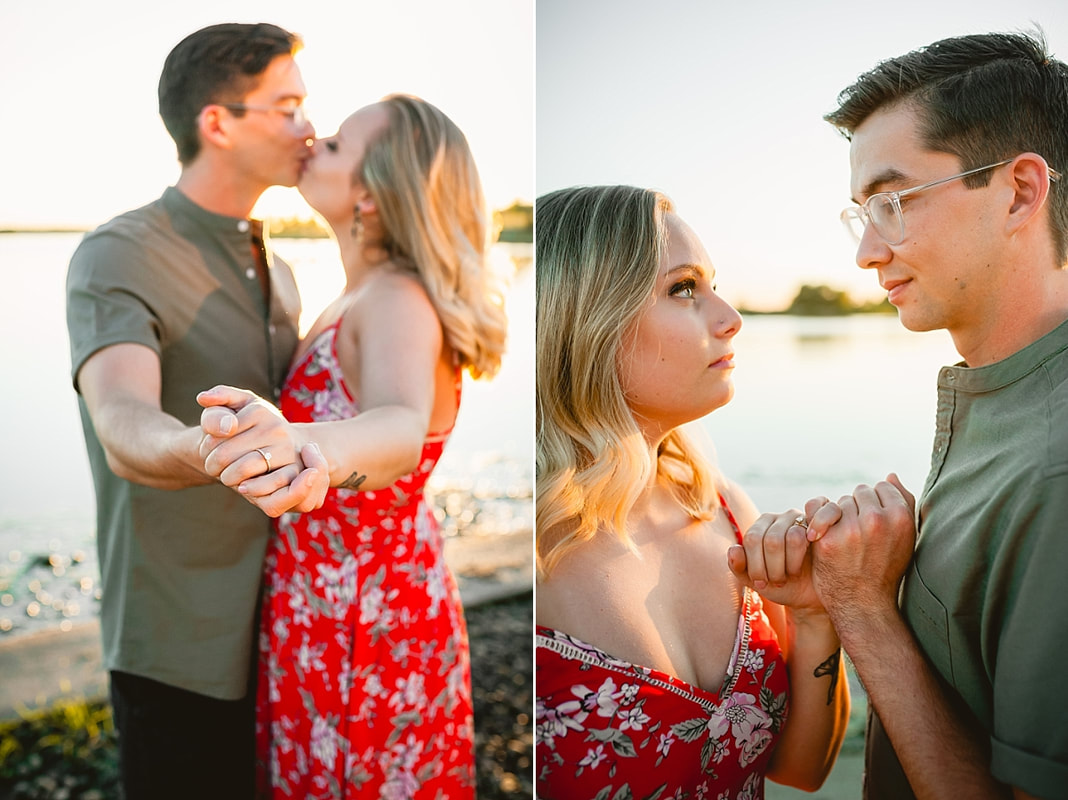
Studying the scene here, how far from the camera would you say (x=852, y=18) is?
1.65m

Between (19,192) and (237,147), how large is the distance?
860 millimetres

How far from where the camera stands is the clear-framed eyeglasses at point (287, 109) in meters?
1.79

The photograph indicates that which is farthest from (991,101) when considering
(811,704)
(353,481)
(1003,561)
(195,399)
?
(195,399)

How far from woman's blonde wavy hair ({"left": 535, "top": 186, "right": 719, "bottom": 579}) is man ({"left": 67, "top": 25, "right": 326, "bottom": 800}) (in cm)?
61

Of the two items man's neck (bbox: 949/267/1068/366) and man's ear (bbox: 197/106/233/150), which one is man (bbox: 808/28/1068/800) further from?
man's ear (bbox: 197/106/233/150)

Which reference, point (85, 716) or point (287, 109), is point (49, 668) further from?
point (287, 109)

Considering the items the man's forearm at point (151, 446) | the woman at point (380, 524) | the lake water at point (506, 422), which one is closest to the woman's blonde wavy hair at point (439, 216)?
the woman at point (380, 524)

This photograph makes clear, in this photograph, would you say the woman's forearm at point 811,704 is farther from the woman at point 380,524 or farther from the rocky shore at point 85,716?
the rocky shore at point 85,716

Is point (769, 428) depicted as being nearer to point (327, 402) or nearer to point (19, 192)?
point (327, 402)

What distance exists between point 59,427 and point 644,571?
5.97 feet

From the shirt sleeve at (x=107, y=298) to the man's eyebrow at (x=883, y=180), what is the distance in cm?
131

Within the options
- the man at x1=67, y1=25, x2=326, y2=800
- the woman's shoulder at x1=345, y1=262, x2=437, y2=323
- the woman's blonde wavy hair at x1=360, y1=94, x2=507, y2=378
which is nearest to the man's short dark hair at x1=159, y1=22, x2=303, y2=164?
the man at x1=67, y1=25, x2=326, y2=800

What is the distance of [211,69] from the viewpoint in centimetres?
183

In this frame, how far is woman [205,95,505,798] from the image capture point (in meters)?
1.69
